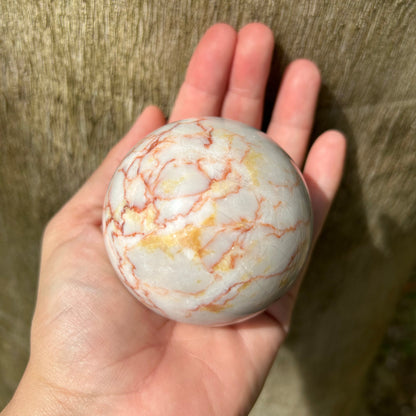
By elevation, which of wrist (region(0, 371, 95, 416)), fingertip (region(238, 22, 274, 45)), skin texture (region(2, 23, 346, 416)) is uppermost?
fingertip (region(238, 22, 274, 45))

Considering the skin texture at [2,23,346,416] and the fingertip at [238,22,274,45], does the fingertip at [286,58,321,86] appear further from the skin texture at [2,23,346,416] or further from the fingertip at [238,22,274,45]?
the fingertip at [238,22,274,45]

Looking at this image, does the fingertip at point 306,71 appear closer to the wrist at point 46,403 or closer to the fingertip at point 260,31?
the fingertip at point 260,31

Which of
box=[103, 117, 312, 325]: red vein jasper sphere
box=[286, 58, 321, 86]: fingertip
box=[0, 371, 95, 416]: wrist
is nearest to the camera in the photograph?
box=[103, 117, 312, 325]: red vein jasper sphere

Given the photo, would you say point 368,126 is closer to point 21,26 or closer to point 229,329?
point 229,329

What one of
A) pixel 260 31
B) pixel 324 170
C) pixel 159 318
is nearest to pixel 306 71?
pixel 260 31

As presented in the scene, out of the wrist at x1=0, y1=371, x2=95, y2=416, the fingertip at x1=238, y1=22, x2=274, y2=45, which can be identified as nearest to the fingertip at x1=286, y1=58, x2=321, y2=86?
the fingertip at x1=238, y1=22, x2=274, y2=45

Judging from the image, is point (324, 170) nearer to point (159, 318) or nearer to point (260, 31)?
point (260, 31)

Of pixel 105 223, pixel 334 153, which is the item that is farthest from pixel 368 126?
pixel 105 223
